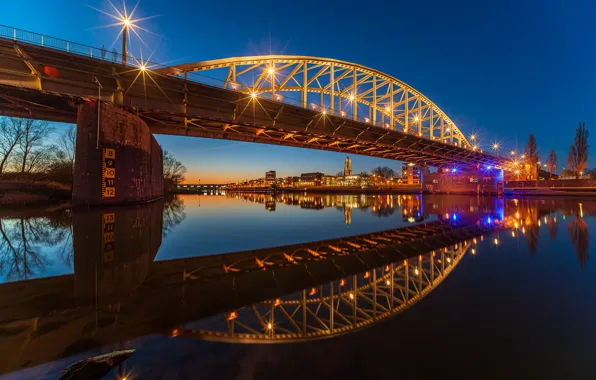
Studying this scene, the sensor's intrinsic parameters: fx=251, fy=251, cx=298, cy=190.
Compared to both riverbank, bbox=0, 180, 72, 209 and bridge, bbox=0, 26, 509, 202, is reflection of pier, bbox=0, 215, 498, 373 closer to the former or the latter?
bridge, bbox=0, 26, 509, 202

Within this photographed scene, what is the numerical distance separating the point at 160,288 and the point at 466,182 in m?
75.6

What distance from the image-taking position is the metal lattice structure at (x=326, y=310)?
3.58 meters

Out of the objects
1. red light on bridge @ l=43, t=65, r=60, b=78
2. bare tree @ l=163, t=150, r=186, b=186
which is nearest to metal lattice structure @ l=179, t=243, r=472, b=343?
red light on bridge @ l=43, t=65, r=60, b=78

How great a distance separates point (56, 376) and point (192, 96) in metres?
24.6

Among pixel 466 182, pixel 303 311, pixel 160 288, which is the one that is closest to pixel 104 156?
pixel 160 288

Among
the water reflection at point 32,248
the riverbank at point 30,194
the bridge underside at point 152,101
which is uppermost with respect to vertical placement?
the bridge underside at point 152,101

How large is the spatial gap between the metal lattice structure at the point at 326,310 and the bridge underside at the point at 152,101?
22529mm

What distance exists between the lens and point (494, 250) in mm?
8438

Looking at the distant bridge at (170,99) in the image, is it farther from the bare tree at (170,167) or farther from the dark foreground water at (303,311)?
the bare tree at (170,167)

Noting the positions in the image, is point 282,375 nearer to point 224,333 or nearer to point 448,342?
point 224,333

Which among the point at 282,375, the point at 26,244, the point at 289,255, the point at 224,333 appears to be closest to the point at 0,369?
the point at 224,333

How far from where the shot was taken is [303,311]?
14.2 feet

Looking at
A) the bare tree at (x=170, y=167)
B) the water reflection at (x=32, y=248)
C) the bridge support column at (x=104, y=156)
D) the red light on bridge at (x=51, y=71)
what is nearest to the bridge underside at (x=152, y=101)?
the red light on bridge at (x=51, y=71)

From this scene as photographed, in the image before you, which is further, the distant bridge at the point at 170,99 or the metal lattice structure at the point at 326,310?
the distant bridge at the point at 170,99
